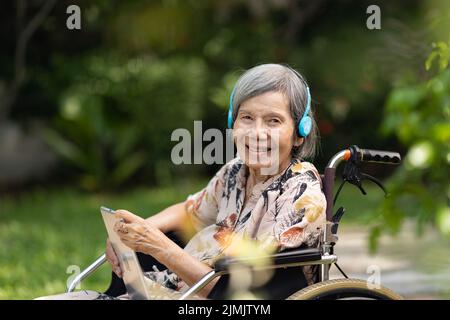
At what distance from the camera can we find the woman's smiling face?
110 inches

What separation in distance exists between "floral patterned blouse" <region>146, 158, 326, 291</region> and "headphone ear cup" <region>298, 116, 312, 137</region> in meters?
0.11

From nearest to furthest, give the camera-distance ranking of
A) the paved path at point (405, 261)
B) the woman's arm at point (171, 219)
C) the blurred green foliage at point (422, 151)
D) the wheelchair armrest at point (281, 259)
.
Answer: the blurred green foliage at point (422, 151) < the wheelchair armrest at point (281, 259) < the woman's arm at point (171, 219) < the paved path at point (405, 261)

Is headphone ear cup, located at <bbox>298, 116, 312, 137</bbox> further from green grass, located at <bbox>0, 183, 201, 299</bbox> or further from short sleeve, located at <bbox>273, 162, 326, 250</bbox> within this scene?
green grass, located at <bbox>0, 183, 201, 299</bbox>

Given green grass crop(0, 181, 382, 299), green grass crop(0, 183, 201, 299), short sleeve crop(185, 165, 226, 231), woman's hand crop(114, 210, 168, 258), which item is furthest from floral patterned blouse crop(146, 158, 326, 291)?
green grass crop(0, 183, 201, 299)

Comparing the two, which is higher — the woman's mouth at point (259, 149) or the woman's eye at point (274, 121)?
the woman's eye at point (274, 121)

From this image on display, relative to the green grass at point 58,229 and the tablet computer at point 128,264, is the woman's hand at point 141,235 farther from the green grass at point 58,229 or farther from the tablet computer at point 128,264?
the green grass at point 58,229

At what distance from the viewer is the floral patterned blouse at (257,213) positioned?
2.65 m

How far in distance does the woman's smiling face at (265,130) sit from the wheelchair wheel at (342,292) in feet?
1.54

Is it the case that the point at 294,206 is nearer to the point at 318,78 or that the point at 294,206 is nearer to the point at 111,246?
the point at 111,246

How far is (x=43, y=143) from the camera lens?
11891mm

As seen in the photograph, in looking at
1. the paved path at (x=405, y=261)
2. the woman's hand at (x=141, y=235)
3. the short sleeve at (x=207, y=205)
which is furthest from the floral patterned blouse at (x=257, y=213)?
the paved path at (x=405, y=261)

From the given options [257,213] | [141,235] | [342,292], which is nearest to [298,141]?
[257,213]

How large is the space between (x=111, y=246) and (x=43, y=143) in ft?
30.1
